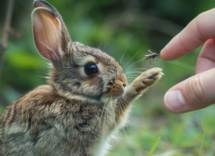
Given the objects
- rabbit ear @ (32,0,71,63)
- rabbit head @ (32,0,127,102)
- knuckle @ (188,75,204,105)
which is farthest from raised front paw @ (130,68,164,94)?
rabbit ear @ (32,0,71,63)

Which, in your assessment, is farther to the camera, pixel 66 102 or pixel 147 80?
pixel 147 80

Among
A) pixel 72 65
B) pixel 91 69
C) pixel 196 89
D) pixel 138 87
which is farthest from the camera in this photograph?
pixel 138 87

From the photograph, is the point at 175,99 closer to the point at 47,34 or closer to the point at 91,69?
the point at 91,69

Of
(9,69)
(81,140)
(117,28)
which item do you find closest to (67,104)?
(81,140)

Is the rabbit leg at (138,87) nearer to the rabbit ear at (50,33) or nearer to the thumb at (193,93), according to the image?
the thumb at (193,93)

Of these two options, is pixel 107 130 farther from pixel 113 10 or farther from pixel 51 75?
pixel 113 10

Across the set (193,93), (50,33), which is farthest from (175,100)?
(50,33)

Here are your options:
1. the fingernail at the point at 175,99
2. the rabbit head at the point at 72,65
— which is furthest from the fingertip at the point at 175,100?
the rabbit head at the point at 72,65
